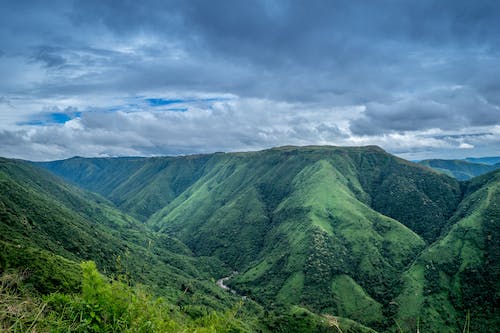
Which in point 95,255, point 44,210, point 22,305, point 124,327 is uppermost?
point 22,305

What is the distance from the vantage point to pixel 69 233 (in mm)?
179375

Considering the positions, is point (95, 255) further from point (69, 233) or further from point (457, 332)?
point (457, 332)

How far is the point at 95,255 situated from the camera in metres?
173

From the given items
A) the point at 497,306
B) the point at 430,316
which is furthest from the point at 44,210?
the point at 497,306

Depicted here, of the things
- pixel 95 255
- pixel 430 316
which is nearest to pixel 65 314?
pixel 95 255

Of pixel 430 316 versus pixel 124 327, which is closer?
pixel 124 327

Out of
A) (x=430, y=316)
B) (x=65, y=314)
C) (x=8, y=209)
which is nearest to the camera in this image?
(x=65, y=314)

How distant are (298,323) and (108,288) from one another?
152126 millimetres


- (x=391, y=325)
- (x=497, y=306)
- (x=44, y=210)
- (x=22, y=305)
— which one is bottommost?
(x=391, y=325)

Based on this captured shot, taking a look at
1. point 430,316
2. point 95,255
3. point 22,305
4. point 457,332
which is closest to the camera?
point 22,305

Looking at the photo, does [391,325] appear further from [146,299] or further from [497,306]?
[146,299]

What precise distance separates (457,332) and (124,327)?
232203 mm

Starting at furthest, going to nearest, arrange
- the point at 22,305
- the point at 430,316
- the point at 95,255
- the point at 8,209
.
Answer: the point at 430,316 < the point at 95,255 < the point at 8,209 < the point at 22,305

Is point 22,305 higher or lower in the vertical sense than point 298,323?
higher
